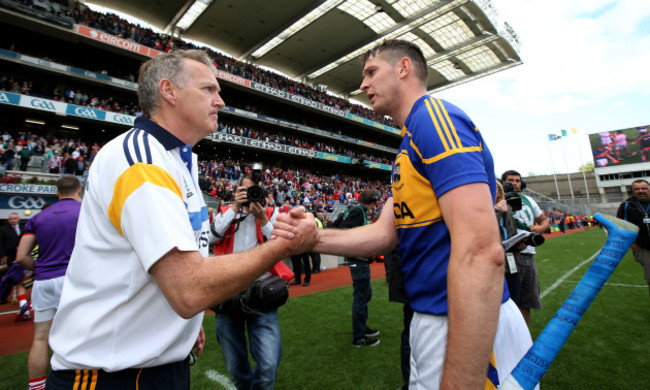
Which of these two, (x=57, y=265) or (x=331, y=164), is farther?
(x=331, y=164)

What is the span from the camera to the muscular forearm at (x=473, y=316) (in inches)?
39.3

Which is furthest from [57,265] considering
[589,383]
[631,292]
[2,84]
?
[2,84]

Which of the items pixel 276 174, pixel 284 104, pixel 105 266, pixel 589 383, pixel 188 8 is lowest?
pixel 589 383

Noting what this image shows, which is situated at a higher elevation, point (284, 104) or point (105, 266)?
point (284, 104)

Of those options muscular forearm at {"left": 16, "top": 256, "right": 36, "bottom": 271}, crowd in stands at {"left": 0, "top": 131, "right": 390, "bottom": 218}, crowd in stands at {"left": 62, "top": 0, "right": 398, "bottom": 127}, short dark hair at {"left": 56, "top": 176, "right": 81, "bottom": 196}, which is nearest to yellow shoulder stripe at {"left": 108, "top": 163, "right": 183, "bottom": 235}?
short dark hair at {"left": 56, "top": 176, "right": 81, "bottom": 196}

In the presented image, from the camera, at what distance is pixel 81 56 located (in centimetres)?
2206

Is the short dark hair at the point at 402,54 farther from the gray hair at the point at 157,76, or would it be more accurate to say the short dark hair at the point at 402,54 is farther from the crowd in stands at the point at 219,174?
the crowd in stands at the point at 219,174

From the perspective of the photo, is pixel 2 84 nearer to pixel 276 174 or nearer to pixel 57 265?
pixel 276 174

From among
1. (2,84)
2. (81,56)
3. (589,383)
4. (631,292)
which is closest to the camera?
(589,383)

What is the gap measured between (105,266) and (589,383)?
4513 mm

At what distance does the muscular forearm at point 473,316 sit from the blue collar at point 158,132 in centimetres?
139

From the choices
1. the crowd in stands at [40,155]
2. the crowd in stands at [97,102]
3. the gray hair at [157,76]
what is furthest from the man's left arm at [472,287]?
the crowd in stands at [97,102]

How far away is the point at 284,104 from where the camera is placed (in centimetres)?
3381

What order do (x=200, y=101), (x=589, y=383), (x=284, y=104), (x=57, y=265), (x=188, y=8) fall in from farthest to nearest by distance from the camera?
(x=284, y=104), (x=188, y=8), (x=57, y=265), (x=589, y=383), (x=200, y=101)
